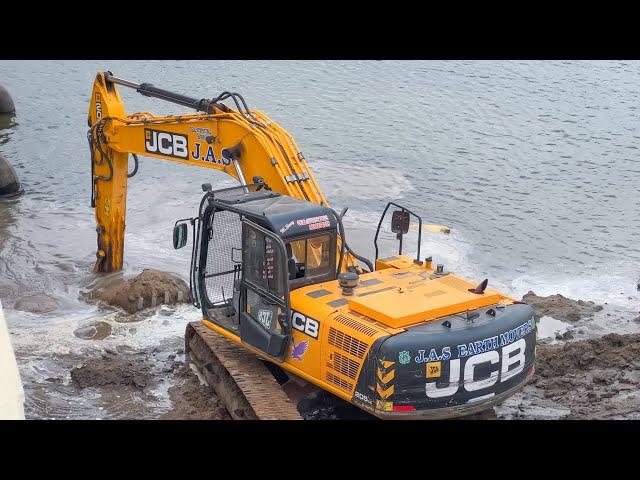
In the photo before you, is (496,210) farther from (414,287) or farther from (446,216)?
(414,287)

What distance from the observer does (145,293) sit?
1667cm

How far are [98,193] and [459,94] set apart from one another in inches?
599

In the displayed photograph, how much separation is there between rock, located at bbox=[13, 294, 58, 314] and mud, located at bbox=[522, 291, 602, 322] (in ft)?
25.4

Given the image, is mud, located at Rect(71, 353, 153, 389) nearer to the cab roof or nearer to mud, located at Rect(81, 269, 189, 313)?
mud, located at Rect(81, 269, 189, 313)

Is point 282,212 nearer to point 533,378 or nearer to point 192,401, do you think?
point 192,401

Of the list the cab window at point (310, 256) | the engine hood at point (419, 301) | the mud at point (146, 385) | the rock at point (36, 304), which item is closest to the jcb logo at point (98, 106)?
the rock at point (36, 304)

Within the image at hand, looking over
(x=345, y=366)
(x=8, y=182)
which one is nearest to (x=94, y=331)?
(x=345, y=366)

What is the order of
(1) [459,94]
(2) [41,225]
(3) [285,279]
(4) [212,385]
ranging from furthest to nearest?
1. (1) [459,94]
2. (2) [41,225]
3. (4) [212,385]
4. (3) [285,279]

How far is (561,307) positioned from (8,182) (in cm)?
1257

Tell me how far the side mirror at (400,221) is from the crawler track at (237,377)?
2394mm

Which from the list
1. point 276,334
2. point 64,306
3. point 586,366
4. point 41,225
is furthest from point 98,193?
point 586,366

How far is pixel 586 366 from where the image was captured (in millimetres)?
14164

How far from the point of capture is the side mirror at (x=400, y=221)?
13148 millimetres

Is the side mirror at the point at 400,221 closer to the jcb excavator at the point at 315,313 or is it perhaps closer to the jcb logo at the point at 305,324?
the jcb excavator at the point at 315,313
